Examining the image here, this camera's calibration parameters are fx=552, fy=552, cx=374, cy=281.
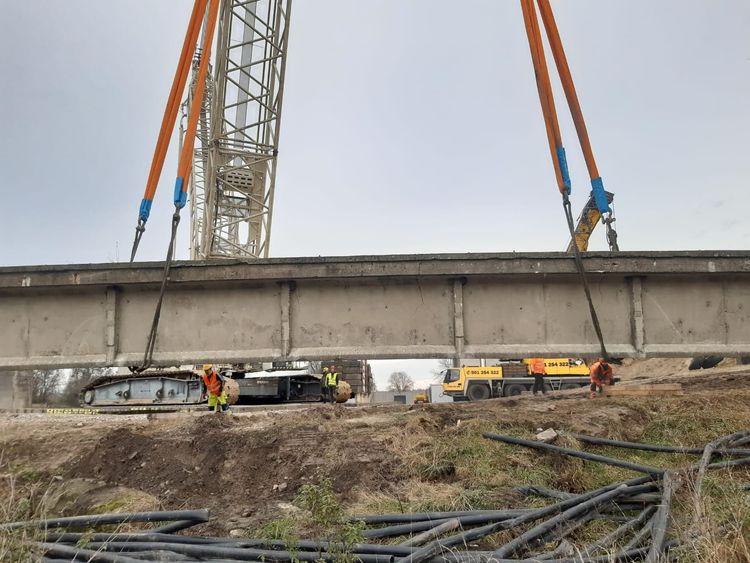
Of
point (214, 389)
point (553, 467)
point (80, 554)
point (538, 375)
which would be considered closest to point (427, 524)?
point (553, 467)

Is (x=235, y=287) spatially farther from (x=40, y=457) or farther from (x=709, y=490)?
(x=709, y=490)

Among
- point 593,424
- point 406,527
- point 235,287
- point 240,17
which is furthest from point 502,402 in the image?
point 240,17

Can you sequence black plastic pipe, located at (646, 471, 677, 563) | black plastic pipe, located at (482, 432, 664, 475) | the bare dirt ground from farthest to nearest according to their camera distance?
1. the bare dirt ground
2. black plastic pipe, located at (482, 432, 664, 475)
3. black plastic pipe, located at (646, 471, 677, 563)

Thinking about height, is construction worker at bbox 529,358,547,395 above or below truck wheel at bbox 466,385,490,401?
above

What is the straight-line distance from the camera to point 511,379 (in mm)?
24547

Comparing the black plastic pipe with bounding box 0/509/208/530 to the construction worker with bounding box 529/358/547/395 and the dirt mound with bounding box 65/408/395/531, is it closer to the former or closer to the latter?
the dirt mound with bounding box 65/408/395/531

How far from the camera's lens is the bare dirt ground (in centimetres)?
536

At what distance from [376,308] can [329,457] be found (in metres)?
1.85

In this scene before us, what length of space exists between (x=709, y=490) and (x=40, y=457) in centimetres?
757

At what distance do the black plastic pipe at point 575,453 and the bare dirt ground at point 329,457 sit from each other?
0.11m

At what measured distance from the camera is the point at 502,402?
11.0 meters

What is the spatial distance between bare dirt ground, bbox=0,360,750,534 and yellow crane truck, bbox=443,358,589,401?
15.9 m

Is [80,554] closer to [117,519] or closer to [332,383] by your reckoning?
[117,519]

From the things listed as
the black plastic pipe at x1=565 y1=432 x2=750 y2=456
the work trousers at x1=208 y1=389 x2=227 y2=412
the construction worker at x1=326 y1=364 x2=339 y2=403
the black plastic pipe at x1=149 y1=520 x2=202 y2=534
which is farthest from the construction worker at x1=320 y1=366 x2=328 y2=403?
the black plastic pipe at x1=149 y1=520 x2=202 y2=534
